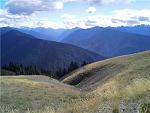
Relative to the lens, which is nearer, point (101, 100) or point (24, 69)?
point (101, 100)

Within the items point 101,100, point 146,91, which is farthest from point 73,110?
point 146,91

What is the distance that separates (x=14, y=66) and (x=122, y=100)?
154387mm

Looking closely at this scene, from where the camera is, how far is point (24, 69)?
154 metres

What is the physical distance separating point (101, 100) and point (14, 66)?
504ft

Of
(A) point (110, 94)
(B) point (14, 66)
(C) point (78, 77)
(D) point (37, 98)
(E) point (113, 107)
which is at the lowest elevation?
(B) point (14, 66)

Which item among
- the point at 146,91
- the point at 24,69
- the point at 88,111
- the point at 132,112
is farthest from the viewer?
the point at 24,69

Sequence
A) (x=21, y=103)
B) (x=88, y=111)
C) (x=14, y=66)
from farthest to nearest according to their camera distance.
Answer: (x=14, y=66)
(x=21, y=103)
(x=88, y=111)

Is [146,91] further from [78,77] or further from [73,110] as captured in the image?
[78,77]

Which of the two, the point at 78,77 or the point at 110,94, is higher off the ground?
the point at 110,94

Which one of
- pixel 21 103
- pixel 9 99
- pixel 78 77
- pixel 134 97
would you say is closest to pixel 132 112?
pixel 134 97

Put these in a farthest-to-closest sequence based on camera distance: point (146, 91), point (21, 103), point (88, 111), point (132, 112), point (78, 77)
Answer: point (78, 77) < point (21, 103) < point (146, 91) < point (88, 111) < point (132, 112)

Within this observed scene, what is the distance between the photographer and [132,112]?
12016 mm

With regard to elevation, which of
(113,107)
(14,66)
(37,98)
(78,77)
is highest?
(113,107)

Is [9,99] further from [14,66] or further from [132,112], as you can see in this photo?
[14,66]
